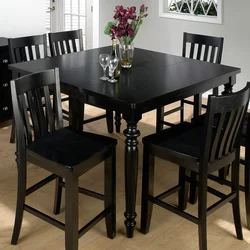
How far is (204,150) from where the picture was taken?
8.11ft

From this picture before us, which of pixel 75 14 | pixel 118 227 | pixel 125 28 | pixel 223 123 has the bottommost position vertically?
pixel 118 227

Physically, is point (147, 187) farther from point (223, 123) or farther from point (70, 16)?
point (70, 16)

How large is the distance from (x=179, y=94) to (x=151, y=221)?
834mm

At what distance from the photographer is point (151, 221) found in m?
3.03

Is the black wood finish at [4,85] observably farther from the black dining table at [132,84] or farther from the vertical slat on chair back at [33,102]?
the vertical slat on chair back at [33,102]

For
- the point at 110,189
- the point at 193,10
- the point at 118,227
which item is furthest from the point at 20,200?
the point at 193,10

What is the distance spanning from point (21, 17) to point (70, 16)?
5.49 feet

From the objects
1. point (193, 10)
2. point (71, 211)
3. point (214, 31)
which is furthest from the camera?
point (193, 10)

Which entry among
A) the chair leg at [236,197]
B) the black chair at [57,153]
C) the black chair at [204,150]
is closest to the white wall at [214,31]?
the black chair at [204,150]

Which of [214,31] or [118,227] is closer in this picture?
[118,227]

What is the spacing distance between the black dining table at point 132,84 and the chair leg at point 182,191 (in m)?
0.39

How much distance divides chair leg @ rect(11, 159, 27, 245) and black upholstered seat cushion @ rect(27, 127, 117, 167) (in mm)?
142

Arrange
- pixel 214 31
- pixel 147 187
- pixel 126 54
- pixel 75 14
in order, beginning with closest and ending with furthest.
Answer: pixel 147 187, pixel 126 54, pixel 214 31, pixel 75 14

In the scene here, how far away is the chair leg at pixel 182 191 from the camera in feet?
9.93
